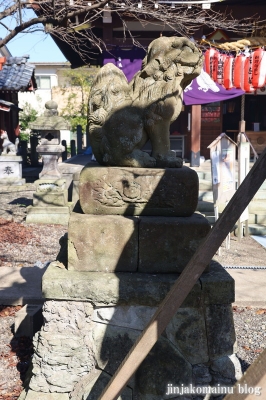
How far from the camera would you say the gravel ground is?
11.6 feet

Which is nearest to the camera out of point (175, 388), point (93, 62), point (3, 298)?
point (175, 388)

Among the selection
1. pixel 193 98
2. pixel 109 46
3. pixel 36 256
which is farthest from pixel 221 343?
pixel 109 46

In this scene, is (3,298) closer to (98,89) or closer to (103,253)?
(103,253)

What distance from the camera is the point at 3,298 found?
459 centimetres

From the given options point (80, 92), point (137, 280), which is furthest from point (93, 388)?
point (80, 92)

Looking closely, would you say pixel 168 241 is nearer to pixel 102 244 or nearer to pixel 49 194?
pixel 102 244

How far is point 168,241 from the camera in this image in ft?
9.45

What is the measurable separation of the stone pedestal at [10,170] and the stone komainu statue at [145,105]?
430 inches

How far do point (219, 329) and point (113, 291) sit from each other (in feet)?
2.31

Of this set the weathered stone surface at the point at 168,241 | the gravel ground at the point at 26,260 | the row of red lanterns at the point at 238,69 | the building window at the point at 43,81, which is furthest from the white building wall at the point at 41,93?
the weathered stone surface at the point at 168,241

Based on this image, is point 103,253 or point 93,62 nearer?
point 103,253

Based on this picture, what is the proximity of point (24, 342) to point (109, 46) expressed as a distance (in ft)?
28.5

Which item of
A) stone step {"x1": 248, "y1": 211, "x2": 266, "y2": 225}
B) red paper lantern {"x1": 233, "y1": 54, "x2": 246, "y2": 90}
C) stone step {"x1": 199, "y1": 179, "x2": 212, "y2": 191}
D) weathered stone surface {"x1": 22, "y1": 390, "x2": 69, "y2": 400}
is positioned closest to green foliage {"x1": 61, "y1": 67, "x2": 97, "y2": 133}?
red paper lantern {"x1": 233, "y1": 54, "x2": 246, "y2": 90}

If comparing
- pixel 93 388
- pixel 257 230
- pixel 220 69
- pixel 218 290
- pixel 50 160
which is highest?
pixel 220 69
